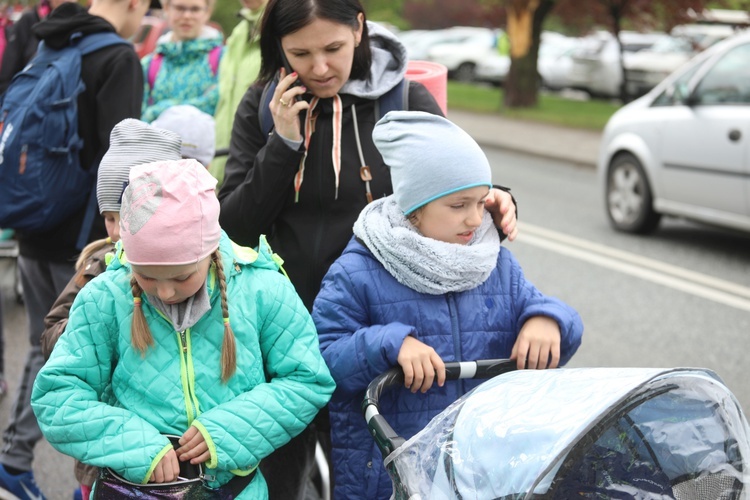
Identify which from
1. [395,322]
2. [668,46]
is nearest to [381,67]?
[395,322]

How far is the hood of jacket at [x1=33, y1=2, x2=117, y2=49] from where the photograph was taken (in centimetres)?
388

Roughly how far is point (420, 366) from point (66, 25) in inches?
84.5

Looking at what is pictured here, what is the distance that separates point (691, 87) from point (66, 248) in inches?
254

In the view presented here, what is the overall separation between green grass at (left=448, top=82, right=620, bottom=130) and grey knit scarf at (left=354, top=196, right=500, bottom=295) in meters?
15.8

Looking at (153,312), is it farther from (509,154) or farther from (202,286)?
(509,154)

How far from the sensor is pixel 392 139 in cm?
277

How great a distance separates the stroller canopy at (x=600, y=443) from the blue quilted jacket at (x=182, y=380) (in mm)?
455

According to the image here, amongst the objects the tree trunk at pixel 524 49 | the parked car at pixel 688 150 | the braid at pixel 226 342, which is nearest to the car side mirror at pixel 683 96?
the parked car at pixel 688 150

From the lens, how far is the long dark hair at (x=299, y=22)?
2.91 meters

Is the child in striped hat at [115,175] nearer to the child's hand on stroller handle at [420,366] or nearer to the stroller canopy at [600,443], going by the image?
the child's hand on stroller handle at [420,366]

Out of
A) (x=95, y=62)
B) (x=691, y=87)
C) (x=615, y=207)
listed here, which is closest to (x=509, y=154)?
(x=615, y=207)

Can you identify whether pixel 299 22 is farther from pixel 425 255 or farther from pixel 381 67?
pixel 425 255

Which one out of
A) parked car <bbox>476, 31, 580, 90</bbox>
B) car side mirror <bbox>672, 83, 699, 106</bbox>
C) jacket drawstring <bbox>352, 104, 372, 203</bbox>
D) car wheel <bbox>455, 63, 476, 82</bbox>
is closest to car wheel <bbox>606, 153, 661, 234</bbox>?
car side mirror <bbox>672, 83, 699, 106</bbox>

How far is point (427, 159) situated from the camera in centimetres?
270
